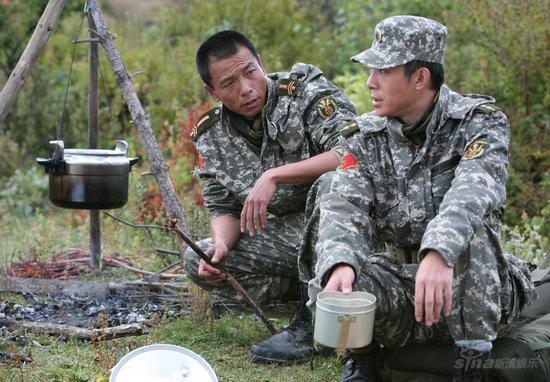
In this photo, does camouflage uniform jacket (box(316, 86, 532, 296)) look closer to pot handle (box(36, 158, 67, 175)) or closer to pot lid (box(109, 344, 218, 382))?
pot lid (box(109, 344, 218, 382))

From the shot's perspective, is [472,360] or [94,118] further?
[94,118]

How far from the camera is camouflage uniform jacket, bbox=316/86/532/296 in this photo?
364cm

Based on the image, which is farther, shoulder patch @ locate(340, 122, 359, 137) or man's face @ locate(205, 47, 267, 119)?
man's face @ locate(205, 47, 267, 119)

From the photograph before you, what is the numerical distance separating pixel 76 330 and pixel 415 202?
6.62 ft

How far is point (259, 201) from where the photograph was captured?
4.55 m

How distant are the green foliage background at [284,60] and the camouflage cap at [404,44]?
3084 mm

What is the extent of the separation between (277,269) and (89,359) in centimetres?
107

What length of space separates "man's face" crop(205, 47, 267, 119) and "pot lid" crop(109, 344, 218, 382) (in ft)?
5.26

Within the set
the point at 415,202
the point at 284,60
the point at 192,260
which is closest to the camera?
the point at 415,202

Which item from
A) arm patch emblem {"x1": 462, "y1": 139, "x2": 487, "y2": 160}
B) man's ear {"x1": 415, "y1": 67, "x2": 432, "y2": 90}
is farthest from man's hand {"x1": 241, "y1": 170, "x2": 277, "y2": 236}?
arm patch emblem {"x1": 462, "y1": 139, "x2": 487, "y2": 160}

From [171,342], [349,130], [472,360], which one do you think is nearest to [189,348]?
[171,342]

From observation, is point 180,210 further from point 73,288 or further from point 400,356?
point 400,356

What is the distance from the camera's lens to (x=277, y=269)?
506 cm

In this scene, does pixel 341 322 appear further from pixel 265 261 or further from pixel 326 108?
pixel 326 108
